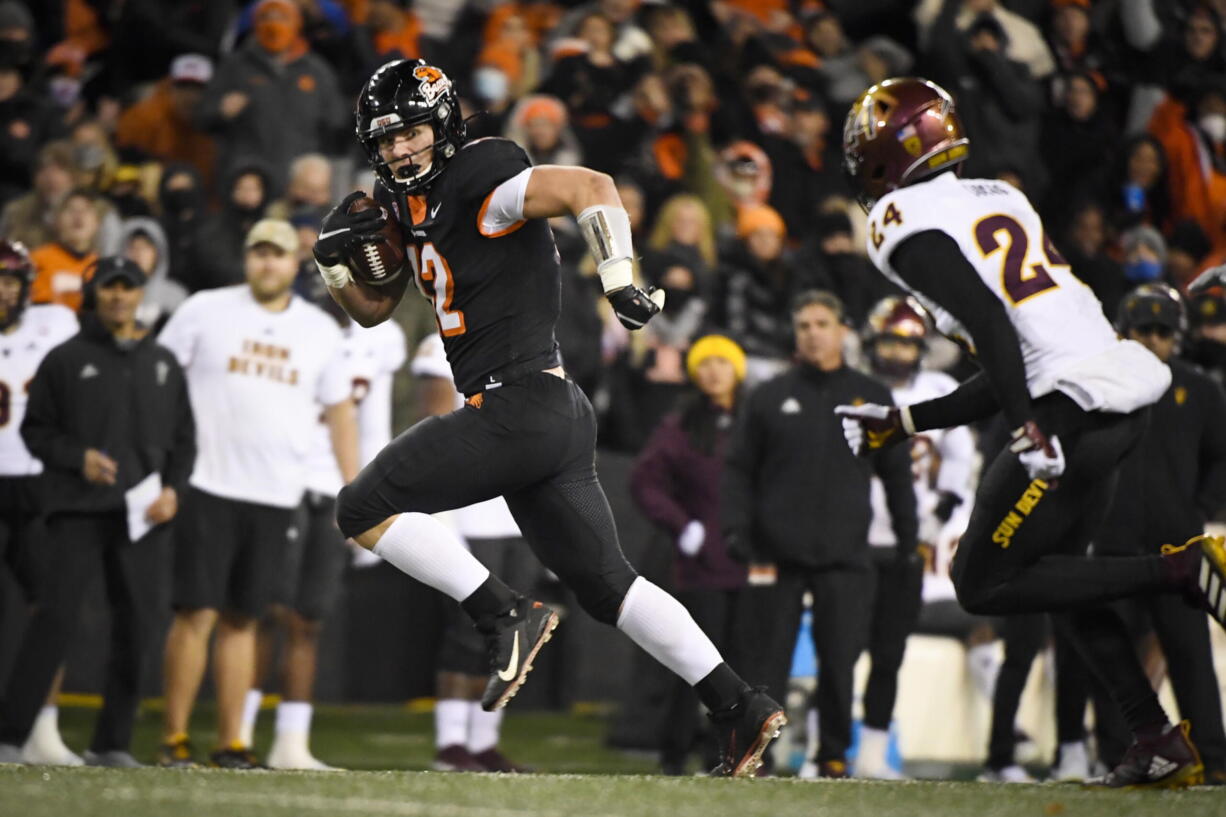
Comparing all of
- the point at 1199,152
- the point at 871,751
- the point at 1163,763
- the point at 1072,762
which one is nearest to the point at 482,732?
the point at 871,751

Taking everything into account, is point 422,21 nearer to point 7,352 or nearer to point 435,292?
point 7,352

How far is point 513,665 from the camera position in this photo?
5.34 meters

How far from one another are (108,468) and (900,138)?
11.3ft

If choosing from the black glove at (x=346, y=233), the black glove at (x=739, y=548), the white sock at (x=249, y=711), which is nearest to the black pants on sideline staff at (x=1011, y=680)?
the black glove at (x=739, y=548)

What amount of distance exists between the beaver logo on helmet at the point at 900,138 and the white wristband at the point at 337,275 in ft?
4.88

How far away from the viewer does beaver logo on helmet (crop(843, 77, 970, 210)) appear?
5.59 meters

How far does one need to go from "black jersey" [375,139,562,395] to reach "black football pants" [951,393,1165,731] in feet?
4.29

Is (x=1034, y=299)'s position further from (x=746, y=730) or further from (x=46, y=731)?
(x=46, y=731)

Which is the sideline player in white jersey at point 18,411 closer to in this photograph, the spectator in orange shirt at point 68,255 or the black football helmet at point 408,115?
the spectator in orange shirt at point 68,255

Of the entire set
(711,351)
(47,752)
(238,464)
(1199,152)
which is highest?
(1199,152)

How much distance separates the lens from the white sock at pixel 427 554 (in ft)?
17.8

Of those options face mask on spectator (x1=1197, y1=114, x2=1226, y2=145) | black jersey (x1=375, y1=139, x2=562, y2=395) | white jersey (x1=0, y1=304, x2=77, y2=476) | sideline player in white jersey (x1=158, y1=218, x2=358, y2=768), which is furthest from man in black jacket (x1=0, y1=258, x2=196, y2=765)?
face mask on spectator (x1=1197, y1=114, x2=1226, y2=145)

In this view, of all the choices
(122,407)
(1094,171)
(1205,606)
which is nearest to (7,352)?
(122,407)

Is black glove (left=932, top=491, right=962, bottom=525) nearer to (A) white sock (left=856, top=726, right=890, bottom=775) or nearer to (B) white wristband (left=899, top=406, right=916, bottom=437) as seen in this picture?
(A) white sock (left=856, top=726, right=890, bottom=775)
